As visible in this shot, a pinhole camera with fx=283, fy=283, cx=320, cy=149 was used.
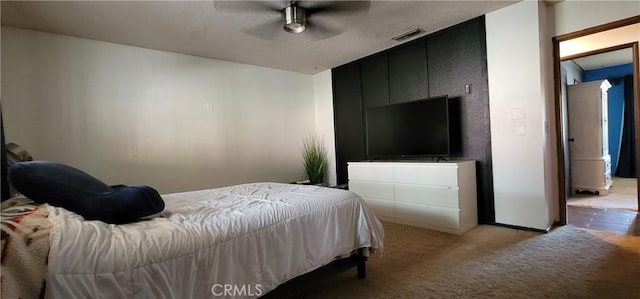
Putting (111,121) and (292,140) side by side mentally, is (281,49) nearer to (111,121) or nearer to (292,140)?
(292,140)

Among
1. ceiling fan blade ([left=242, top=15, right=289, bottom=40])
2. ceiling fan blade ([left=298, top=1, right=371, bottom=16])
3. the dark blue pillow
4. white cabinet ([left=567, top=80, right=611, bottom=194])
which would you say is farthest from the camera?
white cabinet ([left=567, top=80, right=611, bottom=194])

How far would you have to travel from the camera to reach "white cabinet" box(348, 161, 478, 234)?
9.64 ft

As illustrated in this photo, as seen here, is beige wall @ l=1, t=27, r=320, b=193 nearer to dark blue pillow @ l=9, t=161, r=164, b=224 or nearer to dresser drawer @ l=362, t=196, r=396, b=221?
dresser drawer @ l=362, t=196, r=396, b=221

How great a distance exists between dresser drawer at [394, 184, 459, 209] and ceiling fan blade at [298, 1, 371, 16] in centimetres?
199

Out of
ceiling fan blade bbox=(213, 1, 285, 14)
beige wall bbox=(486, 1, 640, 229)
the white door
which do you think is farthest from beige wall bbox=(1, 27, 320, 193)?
the white door

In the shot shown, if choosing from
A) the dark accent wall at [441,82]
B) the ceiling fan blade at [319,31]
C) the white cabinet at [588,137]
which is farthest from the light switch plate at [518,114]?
the white cabinet at [588,137]

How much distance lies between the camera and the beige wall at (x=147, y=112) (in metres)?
2.97

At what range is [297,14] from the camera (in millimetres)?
2461

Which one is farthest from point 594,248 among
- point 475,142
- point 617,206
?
point 617,206

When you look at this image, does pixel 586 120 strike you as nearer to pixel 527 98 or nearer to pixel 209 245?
pixel 527 98

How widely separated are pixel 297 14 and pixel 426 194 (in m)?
2.27

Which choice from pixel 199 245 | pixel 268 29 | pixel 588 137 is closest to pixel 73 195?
pixel 199 245

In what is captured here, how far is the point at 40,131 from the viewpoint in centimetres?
300

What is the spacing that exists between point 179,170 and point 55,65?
5.62ft
